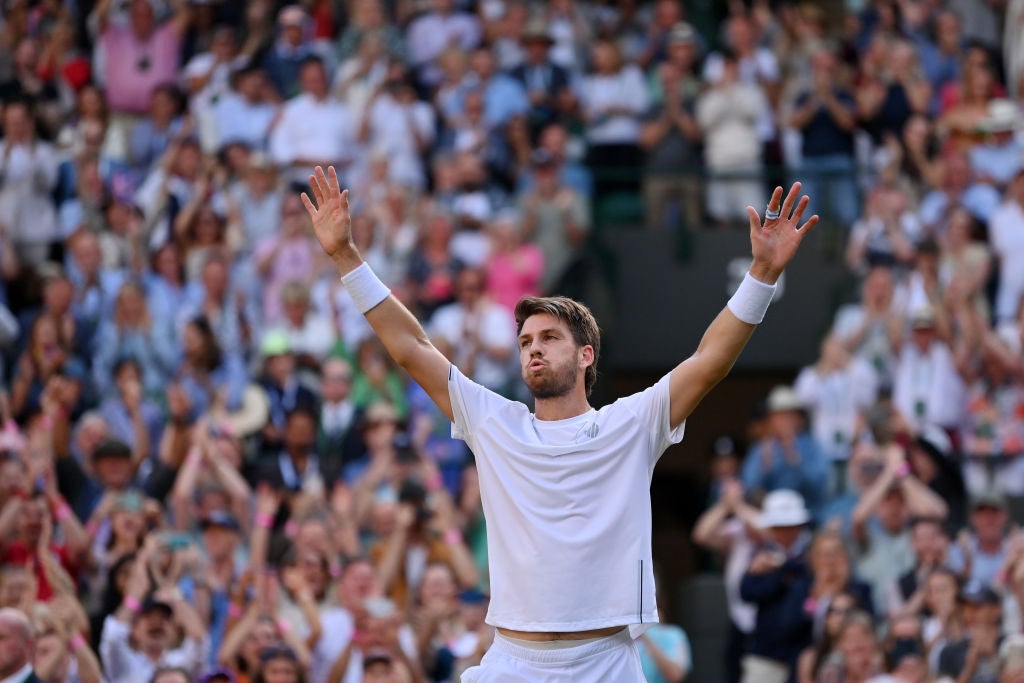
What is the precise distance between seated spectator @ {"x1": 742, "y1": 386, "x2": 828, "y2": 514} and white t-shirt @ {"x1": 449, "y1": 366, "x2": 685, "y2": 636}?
6.45 metres

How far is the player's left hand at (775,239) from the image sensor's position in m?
5.98

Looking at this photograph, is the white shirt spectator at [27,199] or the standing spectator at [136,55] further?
the standing spectator at [136,55]

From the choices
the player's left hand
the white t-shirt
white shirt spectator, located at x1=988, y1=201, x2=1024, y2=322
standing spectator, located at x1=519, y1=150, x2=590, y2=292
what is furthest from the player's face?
standing spectator, located at x1=519, y1=150, x2=590, y2=292

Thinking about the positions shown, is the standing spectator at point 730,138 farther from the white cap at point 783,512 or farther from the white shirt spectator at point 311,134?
the white cap at point 783,512

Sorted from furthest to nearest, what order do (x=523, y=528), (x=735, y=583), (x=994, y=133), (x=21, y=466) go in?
1. (x=994, y=133)
2. (x=735, y=583)
3. (x=21, y=466)
4. (x=523, y=528)

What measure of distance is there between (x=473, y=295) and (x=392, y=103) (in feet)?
8.53

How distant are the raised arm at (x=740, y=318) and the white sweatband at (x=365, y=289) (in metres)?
1.00

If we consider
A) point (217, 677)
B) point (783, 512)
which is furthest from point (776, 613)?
point (217, 677)

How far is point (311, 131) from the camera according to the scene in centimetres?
1519

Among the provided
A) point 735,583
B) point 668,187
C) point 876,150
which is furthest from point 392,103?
point 735,583

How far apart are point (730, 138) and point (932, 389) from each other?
137 inches

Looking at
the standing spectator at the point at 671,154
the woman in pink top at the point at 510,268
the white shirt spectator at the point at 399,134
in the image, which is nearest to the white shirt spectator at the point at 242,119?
the white shirt spectator at the point at 399,134

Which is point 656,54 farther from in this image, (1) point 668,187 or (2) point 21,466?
(2) point 21,466

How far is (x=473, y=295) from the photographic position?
13469 mm
